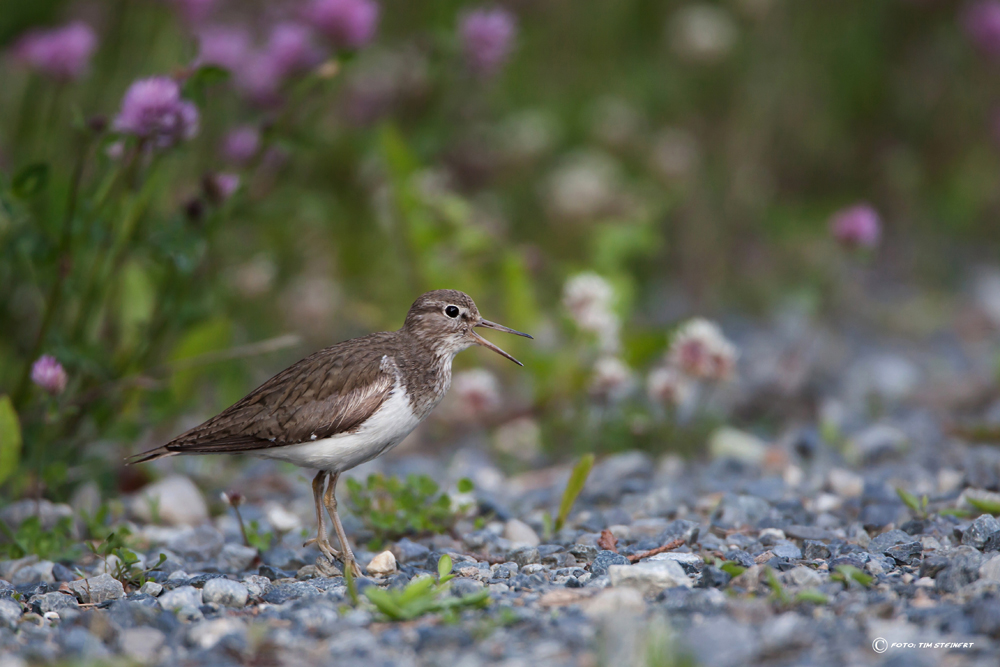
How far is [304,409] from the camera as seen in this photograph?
4.33 metres

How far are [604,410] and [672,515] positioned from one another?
1.37m

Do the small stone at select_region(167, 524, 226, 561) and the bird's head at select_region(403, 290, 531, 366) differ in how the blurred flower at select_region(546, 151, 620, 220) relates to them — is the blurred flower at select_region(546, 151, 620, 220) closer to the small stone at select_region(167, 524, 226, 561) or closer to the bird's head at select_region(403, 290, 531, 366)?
the bird's head at select_region(403, 290, 531, 366)

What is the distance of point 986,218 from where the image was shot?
35.2 ft

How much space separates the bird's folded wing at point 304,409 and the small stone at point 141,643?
1.12 meters

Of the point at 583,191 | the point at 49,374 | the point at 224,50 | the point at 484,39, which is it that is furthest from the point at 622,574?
the point at 583,191

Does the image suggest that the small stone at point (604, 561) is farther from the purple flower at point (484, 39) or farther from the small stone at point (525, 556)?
the purple flower at point (484, 39)

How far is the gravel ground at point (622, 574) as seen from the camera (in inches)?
118

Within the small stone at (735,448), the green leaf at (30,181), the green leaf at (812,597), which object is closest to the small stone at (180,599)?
the green leaf at (30,181)

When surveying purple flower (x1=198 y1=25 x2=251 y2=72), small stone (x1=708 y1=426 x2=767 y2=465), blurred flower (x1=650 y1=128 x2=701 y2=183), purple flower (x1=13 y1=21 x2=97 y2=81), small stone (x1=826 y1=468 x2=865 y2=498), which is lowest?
small stone (x1=826 y1=468 x2=865 y2=498)

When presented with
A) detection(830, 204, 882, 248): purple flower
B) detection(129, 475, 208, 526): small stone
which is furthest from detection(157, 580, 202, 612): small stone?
detection(830, 204, 882, 248): purple flower

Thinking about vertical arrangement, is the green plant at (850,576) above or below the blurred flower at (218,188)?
below

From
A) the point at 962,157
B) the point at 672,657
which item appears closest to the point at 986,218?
the point at 962,157

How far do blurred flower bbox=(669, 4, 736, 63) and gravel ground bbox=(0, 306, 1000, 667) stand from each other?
3809mm

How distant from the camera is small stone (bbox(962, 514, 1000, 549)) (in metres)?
3.91
